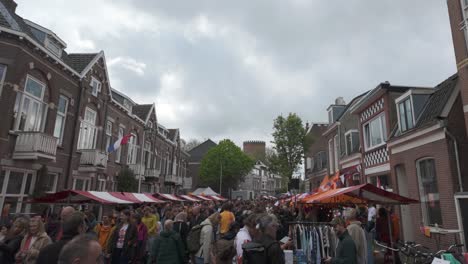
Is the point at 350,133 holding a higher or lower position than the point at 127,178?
higher

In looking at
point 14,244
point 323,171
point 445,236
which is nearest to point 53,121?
point 14,244

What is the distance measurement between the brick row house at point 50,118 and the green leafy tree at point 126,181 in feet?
1.35

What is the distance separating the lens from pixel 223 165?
54312 millimetres

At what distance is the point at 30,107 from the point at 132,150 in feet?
45.0

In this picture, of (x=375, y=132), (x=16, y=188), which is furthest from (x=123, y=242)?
(x=375, y=132)

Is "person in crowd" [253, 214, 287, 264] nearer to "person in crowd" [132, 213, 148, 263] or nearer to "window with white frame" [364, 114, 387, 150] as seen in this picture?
"person in crowd" [132, 213, 148, 263]

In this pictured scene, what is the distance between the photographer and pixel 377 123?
16141 millimetres

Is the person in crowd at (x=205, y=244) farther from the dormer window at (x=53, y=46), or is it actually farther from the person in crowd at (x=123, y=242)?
the dormer window at (x=53, y=46)

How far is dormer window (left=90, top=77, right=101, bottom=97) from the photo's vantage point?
65.8ft

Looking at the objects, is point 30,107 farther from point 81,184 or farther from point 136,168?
point 136,168

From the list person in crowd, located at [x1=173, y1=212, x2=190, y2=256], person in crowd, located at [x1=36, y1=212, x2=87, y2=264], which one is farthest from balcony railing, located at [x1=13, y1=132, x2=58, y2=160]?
person in crowd, located at [x1=36, y1=212, x2=87, y2=264]

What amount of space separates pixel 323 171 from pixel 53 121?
74.6 ft

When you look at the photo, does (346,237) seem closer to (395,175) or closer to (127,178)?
(395,175)

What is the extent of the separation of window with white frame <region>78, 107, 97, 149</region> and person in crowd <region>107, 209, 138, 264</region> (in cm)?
1367
